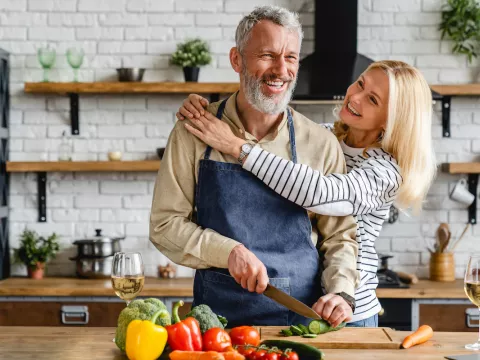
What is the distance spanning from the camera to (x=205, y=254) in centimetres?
223

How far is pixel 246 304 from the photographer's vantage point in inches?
90.0

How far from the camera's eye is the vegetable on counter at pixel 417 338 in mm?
1972

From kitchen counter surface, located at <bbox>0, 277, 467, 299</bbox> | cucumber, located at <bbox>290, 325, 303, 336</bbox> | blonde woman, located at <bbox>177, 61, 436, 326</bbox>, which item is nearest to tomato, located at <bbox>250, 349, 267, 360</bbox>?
cucumber, located at <bbox>290, 325, 303, 336</bbox>

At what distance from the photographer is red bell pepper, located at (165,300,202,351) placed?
1.78 m

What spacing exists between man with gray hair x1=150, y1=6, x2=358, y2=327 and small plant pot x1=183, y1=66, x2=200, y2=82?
2072 millimetres

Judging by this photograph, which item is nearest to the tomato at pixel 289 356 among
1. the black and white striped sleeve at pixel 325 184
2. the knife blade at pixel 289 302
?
the knife blade at pixel 289 302

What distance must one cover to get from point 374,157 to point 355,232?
26 cm

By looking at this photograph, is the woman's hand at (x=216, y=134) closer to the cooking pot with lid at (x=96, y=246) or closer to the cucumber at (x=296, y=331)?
the cucumber at (x=296, y=331)

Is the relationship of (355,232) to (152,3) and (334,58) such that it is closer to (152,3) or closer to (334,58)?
(334,58)

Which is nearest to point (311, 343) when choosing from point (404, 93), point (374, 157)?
point (374, 157)

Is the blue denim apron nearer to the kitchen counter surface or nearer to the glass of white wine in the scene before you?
the glass of white wine

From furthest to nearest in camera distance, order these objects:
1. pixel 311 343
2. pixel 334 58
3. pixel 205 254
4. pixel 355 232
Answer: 1. pixel 334 58
2. pixel 355 232
3. pixel 205 254
4. pixel 311 343

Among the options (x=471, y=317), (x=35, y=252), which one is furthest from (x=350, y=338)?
(x=35, y=252)

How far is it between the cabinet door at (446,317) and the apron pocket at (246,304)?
2099 mm
